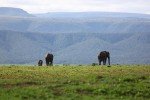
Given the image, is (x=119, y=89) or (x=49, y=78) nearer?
(x=119, y=89)

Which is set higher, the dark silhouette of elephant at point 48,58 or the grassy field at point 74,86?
the dark silhouette of elephant at point 48,58

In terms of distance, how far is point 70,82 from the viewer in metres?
34.0

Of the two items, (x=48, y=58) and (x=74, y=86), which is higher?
(x=48, y=58)

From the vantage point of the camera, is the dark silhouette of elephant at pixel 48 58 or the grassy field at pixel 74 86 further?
the dark silhouette of elephant at pixel 48 58

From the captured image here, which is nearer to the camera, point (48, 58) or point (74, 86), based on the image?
point (74, 86)

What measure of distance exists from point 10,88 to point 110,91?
7135 millimetres

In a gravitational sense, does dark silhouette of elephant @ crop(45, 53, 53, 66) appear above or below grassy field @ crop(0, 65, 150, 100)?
above

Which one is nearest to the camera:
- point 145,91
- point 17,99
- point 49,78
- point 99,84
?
point 17,99

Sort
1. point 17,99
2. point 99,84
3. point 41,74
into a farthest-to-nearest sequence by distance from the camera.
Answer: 1. point 41,74
2. point 99,84
3. point 17,99

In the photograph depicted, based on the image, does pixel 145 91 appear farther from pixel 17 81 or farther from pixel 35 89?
pixel 17 81

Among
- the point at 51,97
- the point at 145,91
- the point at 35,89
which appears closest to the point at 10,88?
the point at 35,89

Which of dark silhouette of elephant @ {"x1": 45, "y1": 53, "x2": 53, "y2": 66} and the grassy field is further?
dark silhouette of elephant @ {"x1": 45, "y1": 53, "x2": 53, "y2": 66}

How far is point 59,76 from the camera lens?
37.5 m

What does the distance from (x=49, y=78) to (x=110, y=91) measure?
7.47 m
